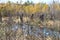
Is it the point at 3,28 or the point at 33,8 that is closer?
the point at 3,28

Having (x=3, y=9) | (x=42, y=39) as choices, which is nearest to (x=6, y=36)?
(x=42, y=39)

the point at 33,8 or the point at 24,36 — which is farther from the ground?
the point at 24,36

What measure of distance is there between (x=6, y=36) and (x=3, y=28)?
0.29 meters

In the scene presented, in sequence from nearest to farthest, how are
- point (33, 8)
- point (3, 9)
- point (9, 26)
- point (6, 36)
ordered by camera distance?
point (6, 36) → point (9, 26) → point (3, 9) → point (33, 8)

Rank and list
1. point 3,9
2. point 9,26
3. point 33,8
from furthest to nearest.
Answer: point 33,8 < point 3,9 < point 9,26

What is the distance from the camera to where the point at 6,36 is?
4.02 meters

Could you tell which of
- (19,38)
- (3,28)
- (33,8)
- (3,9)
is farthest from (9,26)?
(33,8)

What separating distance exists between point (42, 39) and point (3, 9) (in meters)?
8.09

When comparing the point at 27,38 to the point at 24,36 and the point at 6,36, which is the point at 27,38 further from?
the point at 6,36

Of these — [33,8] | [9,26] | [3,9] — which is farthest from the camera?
[33,8]

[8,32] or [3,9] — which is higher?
[8,32]

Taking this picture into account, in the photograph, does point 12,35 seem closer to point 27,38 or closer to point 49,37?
point 27,38

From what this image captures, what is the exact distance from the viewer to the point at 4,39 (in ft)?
13.3

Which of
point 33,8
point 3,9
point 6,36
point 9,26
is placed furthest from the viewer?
point 33,8
